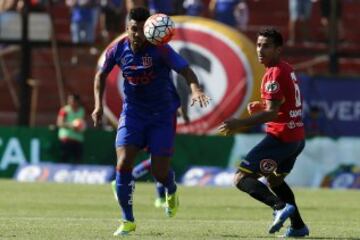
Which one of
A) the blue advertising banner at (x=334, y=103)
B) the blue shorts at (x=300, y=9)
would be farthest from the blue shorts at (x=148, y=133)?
the blue shorts at (x=300, y=9)

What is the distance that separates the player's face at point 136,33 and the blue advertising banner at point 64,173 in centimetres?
1234

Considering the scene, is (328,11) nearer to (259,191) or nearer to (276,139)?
(276,139)

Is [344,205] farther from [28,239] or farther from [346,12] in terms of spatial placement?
[346,12]

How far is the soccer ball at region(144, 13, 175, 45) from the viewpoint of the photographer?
11898mm

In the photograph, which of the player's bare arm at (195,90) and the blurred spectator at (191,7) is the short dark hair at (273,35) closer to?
the player's bare arm at (195,90)

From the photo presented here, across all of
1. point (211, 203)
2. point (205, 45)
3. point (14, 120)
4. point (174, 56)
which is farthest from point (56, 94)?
point (174, 56)

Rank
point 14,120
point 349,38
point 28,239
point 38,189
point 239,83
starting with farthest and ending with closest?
point 349,38 < point 14,120 < point 239,83 < point 38,189 < point 28,239

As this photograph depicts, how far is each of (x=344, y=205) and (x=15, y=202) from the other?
5.12 meters

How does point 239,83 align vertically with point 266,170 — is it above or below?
below

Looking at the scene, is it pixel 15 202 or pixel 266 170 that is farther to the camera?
pixel 15 202

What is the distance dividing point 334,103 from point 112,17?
5602 mm

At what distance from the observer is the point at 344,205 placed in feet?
59.0

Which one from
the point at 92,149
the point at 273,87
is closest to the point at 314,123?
the point at 92,149

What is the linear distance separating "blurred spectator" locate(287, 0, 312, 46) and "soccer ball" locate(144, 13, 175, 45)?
16.0 meters
